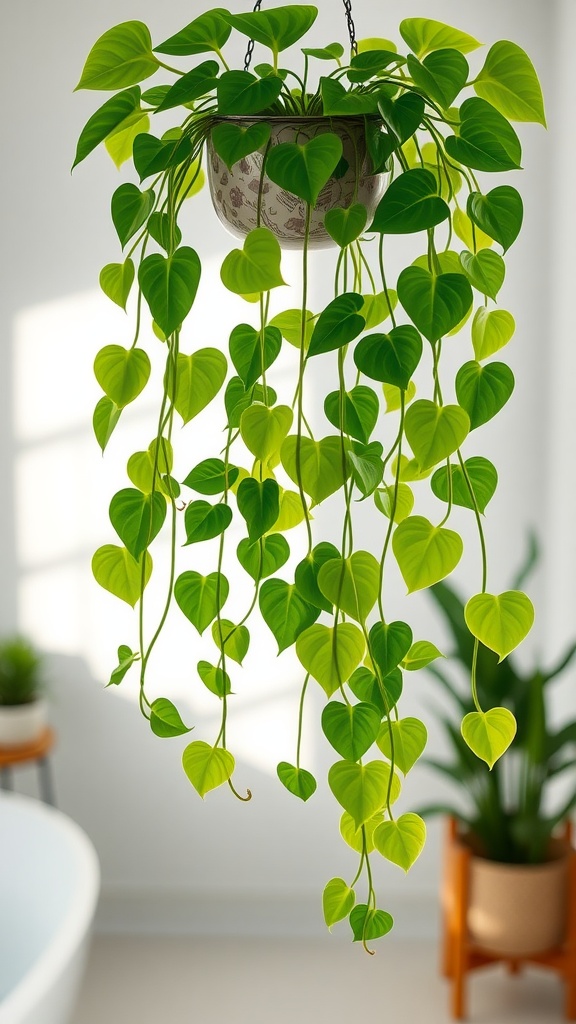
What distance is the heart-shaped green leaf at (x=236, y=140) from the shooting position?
1.79 ft

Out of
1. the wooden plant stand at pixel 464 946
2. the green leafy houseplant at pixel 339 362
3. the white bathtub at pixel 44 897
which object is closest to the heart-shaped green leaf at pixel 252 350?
the green leafy houseplant at pixel 339 362

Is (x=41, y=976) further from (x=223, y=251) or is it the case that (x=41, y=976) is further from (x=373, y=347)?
(x=223, y=251)

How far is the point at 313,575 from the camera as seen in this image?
1.97 feet

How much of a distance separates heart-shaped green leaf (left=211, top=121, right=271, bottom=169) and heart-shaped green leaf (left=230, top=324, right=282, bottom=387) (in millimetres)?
117

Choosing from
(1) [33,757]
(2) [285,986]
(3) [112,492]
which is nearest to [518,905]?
(2) [285,986]

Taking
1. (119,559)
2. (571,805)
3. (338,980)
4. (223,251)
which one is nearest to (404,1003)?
(338,980)

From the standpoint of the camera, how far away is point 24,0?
2654 mm

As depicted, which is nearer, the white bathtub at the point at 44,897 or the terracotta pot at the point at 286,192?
the terracotta pot at the point at 286,192

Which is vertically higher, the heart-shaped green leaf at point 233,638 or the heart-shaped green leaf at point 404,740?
the heart-shaped green leaf at point 233,638

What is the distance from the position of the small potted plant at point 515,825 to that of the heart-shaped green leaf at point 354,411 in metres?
1.58

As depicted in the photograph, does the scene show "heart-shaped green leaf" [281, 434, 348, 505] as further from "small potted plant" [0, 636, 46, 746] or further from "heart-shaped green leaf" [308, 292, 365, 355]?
"small potted plant" [0, 636, 46, 746]

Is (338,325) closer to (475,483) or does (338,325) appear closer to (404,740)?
(475,483)

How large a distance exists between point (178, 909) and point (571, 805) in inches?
47.6

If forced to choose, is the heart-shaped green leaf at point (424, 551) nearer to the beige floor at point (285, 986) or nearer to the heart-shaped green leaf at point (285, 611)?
the heart-shaped green leaf at point (285, 611)
